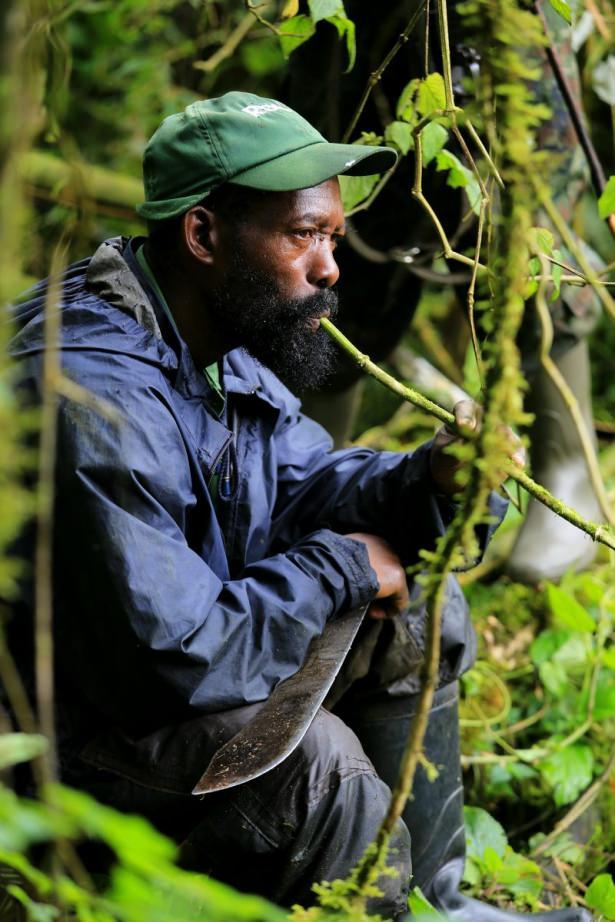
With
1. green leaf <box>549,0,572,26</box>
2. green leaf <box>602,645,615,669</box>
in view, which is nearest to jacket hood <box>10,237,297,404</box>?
green leaf <box>549,0,572,26</box>

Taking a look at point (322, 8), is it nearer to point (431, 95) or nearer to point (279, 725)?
point (431, 95)

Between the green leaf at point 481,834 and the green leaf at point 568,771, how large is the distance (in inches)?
7.0

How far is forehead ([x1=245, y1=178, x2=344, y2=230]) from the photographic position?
6.72 feet

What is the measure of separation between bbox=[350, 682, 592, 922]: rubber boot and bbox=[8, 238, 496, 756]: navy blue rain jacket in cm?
32

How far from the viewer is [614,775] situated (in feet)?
9.32

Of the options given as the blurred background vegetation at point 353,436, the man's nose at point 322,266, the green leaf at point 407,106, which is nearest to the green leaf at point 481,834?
the blurred background vegetation at point 353,436

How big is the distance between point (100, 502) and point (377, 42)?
188cm

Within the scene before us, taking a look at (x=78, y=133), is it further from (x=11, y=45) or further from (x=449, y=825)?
(x=11, y=45)

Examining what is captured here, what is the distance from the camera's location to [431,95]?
2.14m

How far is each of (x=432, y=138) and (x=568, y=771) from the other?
4.80ft

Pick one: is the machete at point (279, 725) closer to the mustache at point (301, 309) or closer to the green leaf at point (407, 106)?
the mustache at point (301, 309)

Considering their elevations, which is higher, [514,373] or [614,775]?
[514,373]

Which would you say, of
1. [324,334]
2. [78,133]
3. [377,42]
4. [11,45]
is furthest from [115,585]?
[78,133]

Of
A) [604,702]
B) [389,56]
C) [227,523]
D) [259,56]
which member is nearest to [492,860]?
[604,702]
